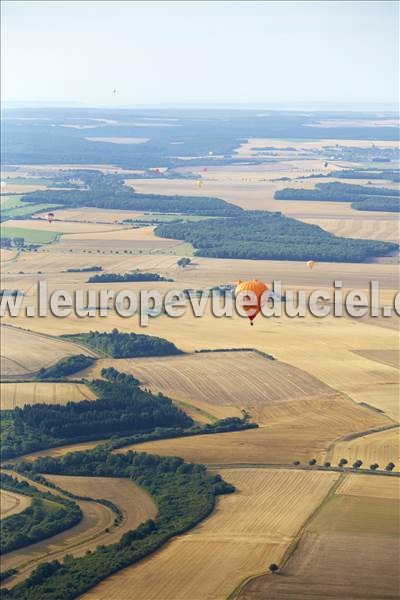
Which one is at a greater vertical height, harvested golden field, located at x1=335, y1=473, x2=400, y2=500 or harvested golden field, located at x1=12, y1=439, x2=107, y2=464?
harvested golden field, located at x1=335, y1=473, x2=400, y2=500

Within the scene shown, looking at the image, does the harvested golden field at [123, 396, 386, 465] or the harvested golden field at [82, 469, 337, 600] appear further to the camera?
the harvested golden field at [123, 396, 386, 465]

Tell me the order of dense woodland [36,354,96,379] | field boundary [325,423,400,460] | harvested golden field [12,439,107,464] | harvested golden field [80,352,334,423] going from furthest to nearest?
dense woodland [36,354,96,379] < harvested golden field [80,352,334,423] < harvested golden field [12,439,107,464] < field boundary [325,423,400,460]

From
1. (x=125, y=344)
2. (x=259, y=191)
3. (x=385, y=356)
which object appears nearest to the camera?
(x=385, y=356)

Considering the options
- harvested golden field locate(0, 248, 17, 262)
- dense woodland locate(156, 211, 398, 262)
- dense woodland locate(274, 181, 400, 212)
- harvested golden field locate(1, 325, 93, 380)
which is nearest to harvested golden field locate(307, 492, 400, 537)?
harvested golden field locate(1, 325, 93, 380)

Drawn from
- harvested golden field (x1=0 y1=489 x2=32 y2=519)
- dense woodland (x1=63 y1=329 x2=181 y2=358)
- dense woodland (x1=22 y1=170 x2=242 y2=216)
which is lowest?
harvested golden field (x1=0 y1=489 x2=32 y2=519)

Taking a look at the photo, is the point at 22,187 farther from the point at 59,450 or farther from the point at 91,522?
the point at 91,522

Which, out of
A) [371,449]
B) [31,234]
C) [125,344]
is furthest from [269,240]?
[371,449]

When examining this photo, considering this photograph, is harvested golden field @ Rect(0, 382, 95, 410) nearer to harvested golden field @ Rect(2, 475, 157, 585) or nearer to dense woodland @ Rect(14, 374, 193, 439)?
dense woodland @ Rect(14, 374, 193, 439)
